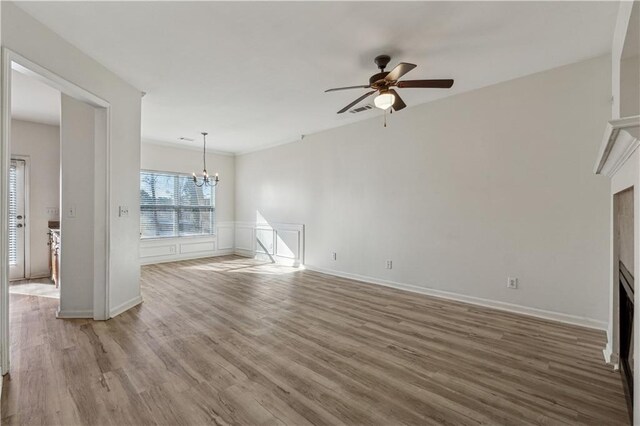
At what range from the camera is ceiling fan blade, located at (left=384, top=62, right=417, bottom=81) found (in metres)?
2.29

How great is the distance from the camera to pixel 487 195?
3.54m

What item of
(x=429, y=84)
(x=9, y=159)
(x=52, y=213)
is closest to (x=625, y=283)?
(x=429, y=84)

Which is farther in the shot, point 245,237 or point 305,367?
point 245,237

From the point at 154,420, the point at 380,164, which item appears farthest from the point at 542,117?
the point at 154,420

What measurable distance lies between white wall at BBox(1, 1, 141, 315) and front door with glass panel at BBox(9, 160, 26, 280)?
115 inches

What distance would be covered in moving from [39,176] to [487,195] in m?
7.13

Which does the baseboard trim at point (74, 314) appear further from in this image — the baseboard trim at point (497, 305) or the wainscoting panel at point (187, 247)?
the baseboard trim at point (497, 305)

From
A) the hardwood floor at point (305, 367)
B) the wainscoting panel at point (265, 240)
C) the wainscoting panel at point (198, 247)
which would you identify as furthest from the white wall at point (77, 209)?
the wainscoting panel at point (265, 240)

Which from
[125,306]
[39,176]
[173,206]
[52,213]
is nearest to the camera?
[125,306]

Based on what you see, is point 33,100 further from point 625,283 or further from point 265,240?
point 625,283

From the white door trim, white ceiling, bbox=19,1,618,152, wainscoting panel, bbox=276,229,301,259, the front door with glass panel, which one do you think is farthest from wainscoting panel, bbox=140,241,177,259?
white ceiling, bbox=19,1,618,152

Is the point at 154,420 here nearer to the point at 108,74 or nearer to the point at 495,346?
the point at 495,346

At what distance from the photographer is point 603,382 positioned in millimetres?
2018

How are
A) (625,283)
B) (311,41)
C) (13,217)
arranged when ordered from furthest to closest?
(13,217) → (311,41) → (625,283)
